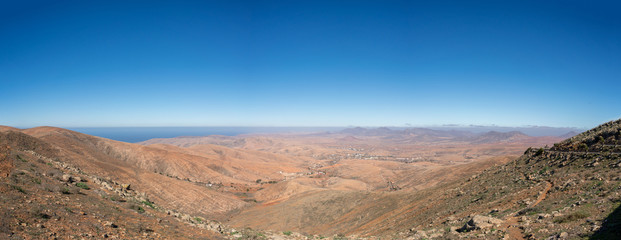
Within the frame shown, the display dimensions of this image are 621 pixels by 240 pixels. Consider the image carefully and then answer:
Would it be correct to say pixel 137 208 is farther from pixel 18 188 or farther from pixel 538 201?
pixel 538 201

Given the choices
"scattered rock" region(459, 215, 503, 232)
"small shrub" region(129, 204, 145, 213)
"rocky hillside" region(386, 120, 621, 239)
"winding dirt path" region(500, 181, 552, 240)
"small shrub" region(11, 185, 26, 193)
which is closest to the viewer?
"rocky hillside" region(386, 120, 621, 239)

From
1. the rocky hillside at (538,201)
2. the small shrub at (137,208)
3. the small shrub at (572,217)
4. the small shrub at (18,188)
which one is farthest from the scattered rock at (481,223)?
the small shrub at (18,188)

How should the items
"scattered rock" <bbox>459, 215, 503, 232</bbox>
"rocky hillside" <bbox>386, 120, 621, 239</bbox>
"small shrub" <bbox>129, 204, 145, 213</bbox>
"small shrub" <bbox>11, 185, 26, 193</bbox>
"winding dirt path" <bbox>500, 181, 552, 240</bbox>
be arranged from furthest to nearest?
"small shrub" <bbox>129, 204, 145, 213</bbox> → "scattered rock" <bbox>459, 215, 503, 232</bbox> → "winding dirt path" <bbox>500, 181, 552, 240</bbox> → "small shrub" <bbox>11, 185, 26, 193</bbox> → "rocky hillside" <bbox>386, 120, 621, 239</bbox>

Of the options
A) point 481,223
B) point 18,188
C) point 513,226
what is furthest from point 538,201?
point 18,188

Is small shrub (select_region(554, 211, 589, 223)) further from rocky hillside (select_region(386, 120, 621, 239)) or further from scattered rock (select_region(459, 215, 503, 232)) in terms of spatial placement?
scattered rock (select_region(459, 215, 503, 232))

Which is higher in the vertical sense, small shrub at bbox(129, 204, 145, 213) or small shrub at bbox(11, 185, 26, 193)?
small shrub at bbox(11, 185, 26, 193)

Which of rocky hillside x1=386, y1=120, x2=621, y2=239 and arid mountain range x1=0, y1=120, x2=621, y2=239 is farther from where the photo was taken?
rocky hillside x1=386, y1=120, x2=621, y2=239

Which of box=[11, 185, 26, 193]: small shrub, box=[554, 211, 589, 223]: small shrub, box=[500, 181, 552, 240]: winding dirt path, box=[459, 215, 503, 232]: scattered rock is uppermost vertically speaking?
box=[11, 185, 26, 193]: small shrub

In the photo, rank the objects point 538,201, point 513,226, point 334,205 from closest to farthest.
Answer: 1. point 513,226
2. point 538,201
3. point 334,205

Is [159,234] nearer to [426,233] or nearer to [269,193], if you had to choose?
[426,233]

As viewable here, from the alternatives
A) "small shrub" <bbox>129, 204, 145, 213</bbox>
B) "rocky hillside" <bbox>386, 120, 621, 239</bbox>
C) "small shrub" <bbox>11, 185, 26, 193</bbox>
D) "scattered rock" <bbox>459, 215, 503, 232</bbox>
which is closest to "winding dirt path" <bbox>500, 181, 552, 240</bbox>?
"rocky hillside" <bbox>386, 120, 621, 239</bbox>

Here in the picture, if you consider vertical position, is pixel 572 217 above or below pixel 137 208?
above

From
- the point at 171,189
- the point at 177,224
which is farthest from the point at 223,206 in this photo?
the point at 177,224
